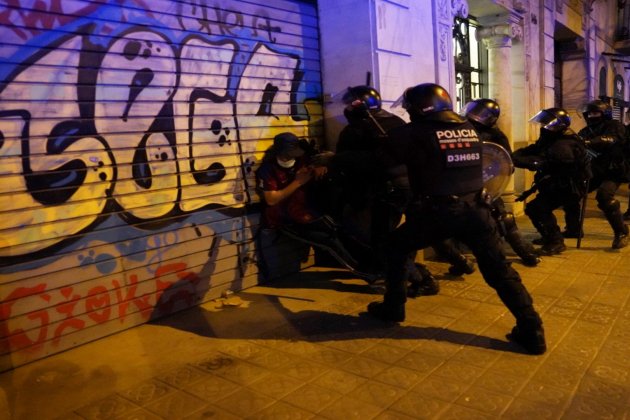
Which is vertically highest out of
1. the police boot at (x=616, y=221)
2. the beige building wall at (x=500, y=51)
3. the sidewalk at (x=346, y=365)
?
the beige building wall at (x=500, y=51)

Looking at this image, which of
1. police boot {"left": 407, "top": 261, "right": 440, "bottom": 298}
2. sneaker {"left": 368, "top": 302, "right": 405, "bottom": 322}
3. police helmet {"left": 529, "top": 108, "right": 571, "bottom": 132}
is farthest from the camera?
police helmet {"left": 529, "top": 108, "right": 571, "bottom": 132}

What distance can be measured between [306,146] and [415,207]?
1956 mm

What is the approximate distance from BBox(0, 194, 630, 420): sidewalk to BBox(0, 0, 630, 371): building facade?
0.44 meters

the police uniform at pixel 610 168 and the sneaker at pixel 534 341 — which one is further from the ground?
the police uniform at pixel 610 168

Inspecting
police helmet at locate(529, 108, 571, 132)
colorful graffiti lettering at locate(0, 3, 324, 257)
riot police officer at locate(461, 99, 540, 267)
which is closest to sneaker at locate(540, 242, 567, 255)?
riot police officer at locate(461, 99, 540, 267)

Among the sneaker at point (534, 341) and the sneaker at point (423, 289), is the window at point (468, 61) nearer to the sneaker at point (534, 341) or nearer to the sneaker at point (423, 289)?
the sneaker at point (423, 289)

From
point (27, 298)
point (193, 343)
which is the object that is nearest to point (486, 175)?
point (193, 343)

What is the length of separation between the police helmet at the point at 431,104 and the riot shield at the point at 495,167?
1119 millimetres

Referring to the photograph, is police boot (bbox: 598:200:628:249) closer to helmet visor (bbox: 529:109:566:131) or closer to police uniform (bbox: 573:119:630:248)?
police uniform (bbox: 573:119:630:248)

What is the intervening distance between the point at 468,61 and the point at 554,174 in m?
3.60

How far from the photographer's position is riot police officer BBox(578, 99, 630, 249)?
5977mm

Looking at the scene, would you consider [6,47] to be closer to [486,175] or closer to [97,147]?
[97,147]

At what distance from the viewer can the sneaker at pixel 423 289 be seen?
4500 millimetres

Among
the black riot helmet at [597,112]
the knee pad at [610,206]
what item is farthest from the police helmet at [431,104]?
the black riot helmet at [597,112]
